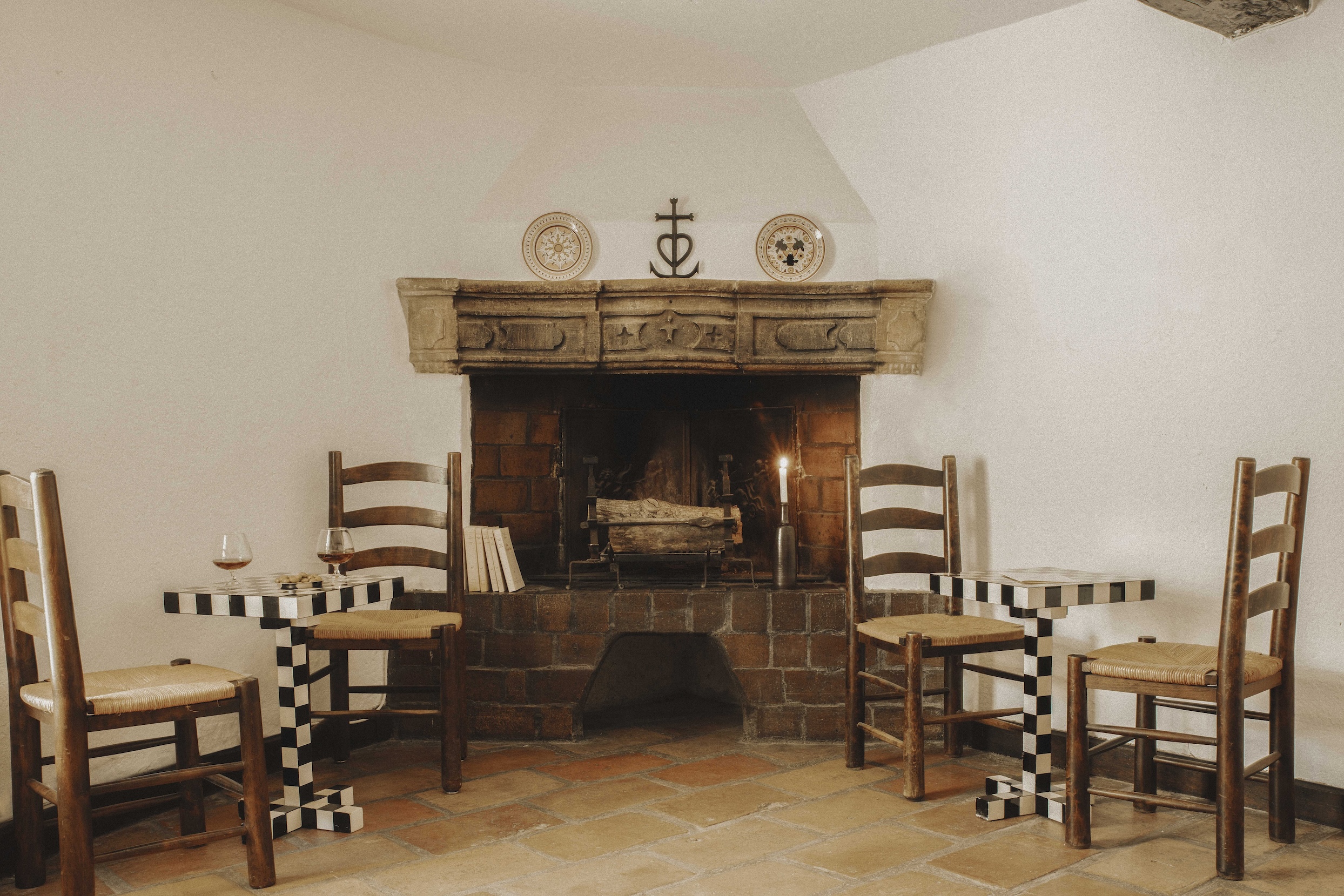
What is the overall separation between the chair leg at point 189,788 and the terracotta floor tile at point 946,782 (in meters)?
1.99

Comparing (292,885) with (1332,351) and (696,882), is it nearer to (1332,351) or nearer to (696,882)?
(696,882)

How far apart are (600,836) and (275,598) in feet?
3.53

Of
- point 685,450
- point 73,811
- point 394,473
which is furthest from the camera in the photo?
point 685,450

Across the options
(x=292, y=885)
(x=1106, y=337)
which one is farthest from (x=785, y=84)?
(x=292, y=885)

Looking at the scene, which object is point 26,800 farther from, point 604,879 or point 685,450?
point 685,450

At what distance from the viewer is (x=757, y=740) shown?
3570 mm

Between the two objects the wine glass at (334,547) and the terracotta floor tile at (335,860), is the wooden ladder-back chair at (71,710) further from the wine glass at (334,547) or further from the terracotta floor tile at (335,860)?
the wine glass at (334,547)

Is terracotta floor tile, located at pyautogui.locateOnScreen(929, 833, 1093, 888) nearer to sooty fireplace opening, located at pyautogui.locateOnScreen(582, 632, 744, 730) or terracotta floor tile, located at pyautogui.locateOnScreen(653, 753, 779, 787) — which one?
terracotta floor tile, located at pyautogui.locateOnScreen(653, 753, 779, 787)

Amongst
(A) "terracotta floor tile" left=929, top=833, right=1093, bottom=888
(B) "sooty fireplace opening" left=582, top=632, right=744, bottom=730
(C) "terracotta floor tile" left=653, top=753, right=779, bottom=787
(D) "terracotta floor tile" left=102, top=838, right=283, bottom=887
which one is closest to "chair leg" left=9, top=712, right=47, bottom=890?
(D) "terracotta floor tile" left=102, top=838, right=283, bottom=887

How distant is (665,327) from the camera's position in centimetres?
367

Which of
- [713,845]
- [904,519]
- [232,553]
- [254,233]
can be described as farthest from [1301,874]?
[254,233]

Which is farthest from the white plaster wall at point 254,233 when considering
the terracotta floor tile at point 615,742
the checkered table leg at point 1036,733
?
the checkered table leg at point 1036,733

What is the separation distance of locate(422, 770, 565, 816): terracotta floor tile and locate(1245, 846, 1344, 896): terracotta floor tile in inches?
76.2

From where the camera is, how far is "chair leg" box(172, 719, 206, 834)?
2594 millimetres
